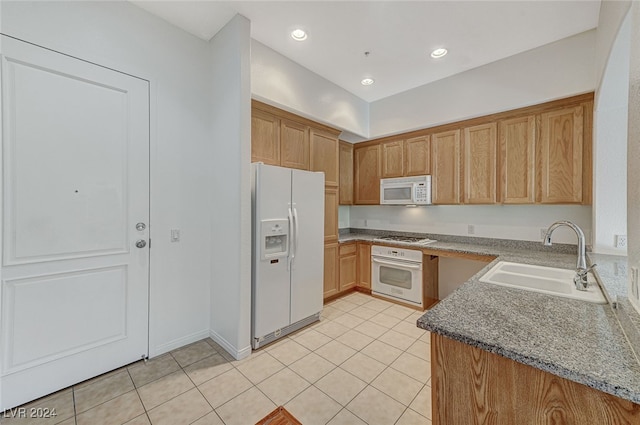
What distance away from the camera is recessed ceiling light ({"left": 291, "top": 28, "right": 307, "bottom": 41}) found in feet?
7.88

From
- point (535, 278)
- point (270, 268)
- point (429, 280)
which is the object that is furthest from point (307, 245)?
point (535, 278)

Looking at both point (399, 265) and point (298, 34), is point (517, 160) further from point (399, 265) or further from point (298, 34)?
point (298, 34)

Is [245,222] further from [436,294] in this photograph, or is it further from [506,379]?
[436,294]

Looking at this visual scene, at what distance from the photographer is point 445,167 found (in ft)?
10.7

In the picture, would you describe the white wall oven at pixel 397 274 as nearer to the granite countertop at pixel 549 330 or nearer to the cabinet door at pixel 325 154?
the cabinet door at pixel 325 154

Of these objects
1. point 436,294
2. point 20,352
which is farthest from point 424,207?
point 20,352

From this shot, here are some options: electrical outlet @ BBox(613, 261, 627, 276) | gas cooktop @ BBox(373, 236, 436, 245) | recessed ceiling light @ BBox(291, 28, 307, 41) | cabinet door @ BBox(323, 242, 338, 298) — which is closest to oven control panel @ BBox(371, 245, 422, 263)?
gas cooktop @ BBox(373, 236, 436, 245)

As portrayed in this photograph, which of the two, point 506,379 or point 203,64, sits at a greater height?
point 203,64

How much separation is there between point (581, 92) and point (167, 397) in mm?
4349

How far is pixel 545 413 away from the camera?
826 millimetres

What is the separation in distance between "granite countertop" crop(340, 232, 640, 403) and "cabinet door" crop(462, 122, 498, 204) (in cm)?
156

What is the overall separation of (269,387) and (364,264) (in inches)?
89.6

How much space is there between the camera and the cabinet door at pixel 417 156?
3.41 m

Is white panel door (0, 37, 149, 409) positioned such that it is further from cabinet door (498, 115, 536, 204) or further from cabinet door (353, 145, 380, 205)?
cabinet door (498, 115, 536, 204)
